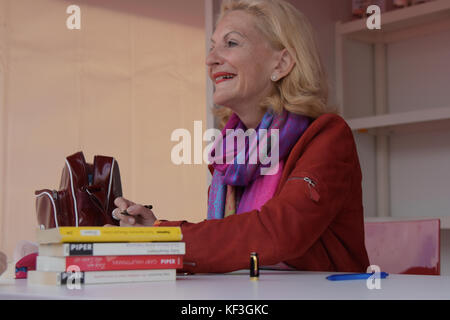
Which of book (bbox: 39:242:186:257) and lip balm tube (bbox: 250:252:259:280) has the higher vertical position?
book (bbox: 39:242:186:257)

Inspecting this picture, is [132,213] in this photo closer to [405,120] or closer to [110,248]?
[110,248]

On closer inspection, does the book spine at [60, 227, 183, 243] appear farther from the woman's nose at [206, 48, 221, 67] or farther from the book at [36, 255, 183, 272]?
the woman's nose at [206, 48, 221, 67]

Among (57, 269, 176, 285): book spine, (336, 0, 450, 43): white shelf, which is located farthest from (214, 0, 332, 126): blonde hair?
(336, 0, 450, 43): white shelf

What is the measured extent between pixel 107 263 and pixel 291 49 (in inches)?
38.3

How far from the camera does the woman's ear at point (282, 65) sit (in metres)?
1.71

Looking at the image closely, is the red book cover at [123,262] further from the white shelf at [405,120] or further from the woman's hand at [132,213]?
the white shelf at [405,120]

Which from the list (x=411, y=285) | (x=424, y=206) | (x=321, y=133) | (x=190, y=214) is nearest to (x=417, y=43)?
(x=424, y=206)

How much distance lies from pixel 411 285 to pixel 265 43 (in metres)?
0.94

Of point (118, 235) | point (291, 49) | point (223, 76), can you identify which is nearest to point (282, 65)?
point (291, 49)

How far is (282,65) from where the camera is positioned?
1717mm

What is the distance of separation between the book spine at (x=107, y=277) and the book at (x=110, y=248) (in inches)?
1.1

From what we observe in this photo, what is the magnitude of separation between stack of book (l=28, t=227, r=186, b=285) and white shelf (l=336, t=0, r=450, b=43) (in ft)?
7.07

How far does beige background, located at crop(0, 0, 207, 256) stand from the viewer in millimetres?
2756
